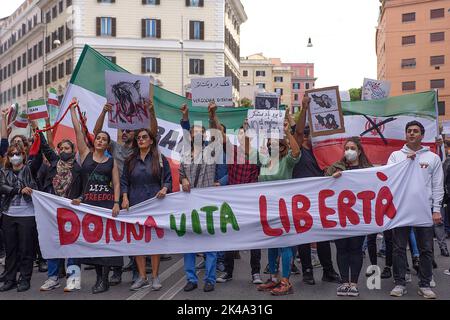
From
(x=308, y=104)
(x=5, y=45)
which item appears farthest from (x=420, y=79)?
(x=308, y=104)

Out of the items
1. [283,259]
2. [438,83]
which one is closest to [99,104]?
[283,259]

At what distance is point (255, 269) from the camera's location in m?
7.05

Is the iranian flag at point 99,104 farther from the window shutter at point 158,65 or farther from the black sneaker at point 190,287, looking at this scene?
the window shutter at point 158,65

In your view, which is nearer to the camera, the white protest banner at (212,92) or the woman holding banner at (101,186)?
the woman holding banner at (101,186)

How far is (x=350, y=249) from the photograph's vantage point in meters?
6.31

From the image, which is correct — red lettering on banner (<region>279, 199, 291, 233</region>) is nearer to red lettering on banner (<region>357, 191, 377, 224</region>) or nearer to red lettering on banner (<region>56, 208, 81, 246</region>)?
red lettering on banner (<region>357, 191, 377, 224</region>)

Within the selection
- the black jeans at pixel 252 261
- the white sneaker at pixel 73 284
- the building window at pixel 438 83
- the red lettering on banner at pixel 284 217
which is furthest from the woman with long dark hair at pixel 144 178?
the building window at pixel 438 83

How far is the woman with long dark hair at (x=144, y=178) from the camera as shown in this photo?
6.69m

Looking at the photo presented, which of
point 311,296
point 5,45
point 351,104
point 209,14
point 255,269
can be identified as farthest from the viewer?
point 5,45

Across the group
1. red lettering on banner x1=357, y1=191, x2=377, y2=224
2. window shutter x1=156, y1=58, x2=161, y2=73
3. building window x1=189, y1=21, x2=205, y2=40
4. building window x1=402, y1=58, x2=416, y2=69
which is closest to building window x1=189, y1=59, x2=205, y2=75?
building window x1=189, y1=21, x2=205, y2=40

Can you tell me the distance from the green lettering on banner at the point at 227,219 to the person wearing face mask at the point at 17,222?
229 centimetres

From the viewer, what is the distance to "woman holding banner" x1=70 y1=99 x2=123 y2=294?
21.6 feet

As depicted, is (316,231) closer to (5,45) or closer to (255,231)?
(255,231)

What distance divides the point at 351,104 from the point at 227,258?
4.56 metres
